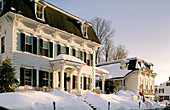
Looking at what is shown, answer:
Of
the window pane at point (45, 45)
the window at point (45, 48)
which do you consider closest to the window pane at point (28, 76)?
the window at point (45, 48)

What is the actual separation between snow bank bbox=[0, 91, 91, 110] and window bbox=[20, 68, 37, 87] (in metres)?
2.81

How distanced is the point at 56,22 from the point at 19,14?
5145mm

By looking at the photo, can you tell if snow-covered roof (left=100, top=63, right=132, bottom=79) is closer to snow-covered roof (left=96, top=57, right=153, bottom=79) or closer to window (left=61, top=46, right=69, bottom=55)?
snow-covered roof (left=96, top=57, right=153, bottom=79)

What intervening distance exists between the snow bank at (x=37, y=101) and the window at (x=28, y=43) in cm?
476

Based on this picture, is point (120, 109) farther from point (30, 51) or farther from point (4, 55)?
point (4, 55)

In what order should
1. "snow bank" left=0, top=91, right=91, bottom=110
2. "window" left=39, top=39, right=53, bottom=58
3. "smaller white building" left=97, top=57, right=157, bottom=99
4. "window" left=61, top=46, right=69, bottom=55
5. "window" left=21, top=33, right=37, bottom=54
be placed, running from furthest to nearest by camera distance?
"smaller white building" left=97, top=57, right=157, bottom=99 < "window" left=61, top=46, right=69, bottom=55 < "window" left=39, top=39, right=53, bottom=58 < "window" left=21, top=33, right=37, bottom=54 < "snow bank" left=0, top=91, right=91, bottom=110

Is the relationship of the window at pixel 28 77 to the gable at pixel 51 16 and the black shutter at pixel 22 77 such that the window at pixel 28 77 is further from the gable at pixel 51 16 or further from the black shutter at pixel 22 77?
the gable at pixel 51 16

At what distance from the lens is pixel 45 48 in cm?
2127

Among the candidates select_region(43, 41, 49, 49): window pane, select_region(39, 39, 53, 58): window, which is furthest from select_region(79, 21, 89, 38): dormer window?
select_region(43, 41, 49, 49): window pane

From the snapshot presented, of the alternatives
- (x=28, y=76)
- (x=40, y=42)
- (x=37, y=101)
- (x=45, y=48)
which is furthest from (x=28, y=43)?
(x=37, y=101)

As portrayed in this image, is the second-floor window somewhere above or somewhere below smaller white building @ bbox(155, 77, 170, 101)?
above

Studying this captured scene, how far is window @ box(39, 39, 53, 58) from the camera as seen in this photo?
20569 mm

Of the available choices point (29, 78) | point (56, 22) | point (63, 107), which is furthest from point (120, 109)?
point (56, 22)

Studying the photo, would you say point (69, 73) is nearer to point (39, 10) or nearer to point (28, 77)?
point (28, 77)
